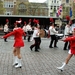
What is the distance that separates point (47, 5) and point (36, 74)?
94.6 m

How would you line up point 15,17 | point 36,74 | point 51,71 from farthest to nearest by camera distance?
point 15,17 < point 51,71 < point 36,74

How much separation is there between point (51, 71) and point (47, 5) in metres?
94.0

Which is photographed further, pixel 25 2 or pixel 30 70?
pixel 25 2

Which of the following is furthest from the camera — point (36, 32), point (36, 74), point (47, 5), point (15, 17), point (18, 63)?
point (47, 5)

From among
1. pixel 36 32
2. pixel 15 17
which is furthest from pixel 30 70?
pixel 15 17

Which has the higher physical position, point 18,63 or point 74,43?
point 74,43

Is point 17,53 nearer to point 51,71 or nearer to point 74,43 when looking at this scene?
point 51,71

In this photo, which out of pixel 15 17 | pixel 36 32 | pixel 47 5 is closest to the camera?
pixel 36 32

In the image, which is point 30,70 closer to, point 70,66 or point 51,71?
point 51,71

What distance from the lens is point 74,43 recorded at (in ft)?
30.3

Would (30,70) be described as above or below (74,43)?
below

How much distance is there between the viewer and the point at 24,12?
300 ft

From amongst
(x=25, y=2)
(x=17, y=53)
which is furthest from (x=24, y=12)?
(x=17, y=53)

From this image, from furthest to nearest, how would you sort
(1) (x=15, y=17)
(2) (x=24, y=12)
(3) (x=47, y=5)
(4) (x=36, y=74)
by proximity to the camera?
1. (3) (x=47, y=5)
2. (2) (x=24, y=12)
3. (1) (x=15, y=17)
4. (4) (x=36, y=74)
